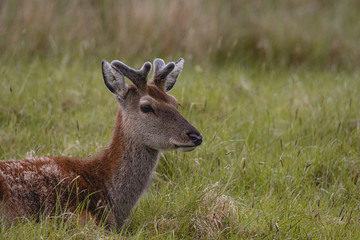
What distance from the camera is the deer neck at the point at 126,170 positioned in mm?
Answer: 5129

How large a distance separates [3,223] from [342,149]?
387cm

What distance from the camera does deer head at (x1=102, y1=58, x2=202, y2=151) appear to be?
16.9 feet

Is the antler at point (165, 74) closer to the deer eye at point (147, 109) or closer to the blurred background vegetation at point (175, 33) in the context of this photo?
the deer eye at point (147, 109)

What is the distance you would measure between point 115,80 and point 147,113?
439 mm

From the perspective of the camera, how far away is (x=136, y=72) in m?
5.29

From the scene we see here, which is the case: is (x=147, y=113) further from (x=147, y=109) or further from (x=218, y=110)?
(x=218, y=110)

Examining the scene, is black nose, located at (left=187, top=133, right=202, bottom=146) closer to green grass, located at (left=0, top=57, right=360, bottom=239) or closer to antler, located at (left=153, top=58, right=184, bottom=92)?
green grass, located at (left=0, top=57, right=360, bottom=239)

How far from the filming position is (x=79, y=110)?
728cm

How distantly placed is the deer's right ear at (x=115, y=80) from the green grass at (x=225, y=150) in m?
0.86

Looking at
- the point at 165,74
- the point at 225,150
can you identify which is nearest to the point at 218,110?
the point at 225,150

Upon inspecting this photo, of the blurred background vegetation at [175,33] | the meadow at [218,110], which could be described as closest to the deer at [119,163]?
the meadow at [218,110]

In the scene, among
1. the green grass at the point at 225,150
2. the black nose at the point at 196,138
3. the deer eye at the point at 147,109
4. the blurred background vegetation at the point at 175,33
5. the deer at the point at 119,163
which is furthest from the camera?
the blurred background vegetation at the point at 175,33

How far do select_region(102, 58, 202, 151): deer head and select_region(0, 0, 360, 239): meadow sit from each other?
0.50 m

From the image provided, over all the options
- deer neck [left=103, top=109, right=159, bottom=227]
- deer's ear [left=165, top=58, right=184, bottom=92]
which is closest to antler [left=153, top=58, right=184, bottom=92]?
deer's ear [left=165, top=58, right=184, bottom=92]
